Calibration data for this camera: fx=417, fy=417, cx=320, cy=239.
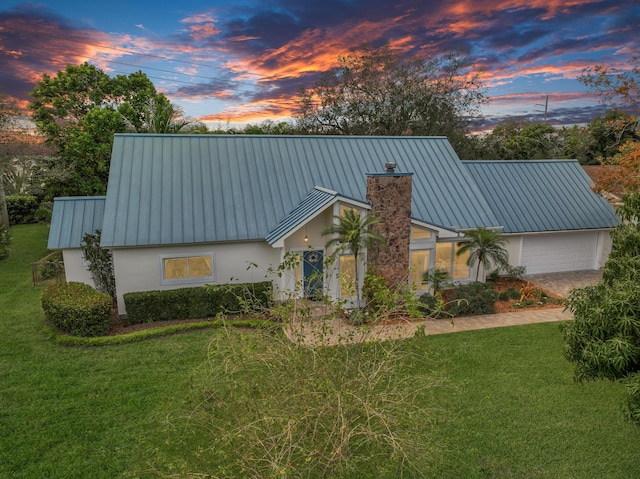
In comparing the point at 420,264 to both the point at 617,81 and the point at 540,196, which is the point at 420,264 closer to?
the point at 540,196

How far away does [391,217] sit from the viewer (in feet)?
48.5

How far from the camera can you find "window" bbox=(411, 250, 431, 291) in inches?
628

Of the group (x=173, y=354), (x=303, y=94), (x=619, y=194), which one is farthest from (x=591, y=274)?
(x=303, y=94)

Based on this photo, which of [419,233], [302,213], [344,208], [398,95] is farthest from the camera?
[398,95]

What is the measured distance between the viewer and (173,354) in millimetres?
11672

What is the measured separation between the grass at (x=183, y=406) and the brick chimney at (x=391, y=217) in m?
3.16

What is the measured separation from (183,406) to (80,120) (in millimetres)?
27455

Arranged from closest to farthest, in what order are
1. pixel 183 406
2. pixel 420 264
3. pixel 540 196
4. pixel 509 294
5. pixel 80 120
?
1. pixel 183 406
2. pixel 420 264
3. pixel 509 294
4. pixel 540 196
5. pixel 80 120

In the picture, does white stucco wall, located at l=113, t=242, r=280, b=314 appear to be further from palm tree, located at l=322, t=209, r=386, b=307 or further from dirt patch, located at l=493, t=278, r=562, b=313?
dirt patch, located at l=493, t=278, r=562, b=313

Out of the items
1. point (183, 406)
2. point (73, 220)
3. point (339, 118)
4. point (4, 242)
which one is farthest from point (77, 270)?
point (339, 118)

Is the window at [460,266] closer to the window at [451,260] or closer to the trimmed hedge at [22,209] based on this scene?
the window at [451,260]

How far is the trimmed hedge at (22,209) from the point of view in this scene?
34031mm

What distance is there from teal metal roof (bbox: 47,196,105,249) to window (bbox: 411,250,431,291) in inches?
486

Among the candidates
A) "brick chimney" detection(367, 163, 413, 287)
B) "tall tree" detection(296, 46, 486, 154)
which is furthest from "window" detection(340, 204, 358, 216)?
"tall tree" detection(296, 46, 486, 154)
